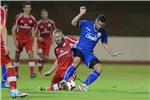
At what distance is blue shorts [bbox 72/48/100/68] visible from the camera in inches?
504

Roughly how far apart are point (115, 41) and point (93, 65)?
12.0 metres

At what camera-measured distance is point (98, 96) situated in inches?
462

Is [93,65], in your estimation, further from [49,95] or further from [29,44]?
[29,44]

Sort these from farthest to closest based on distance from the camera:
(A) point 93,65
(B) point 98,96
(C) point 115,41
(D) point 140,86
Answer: (C) point 115,41 → (D) point 140,86 → (A) point 93,65 → (B) point 98,96

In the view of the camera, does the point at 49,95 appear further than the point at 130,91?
No

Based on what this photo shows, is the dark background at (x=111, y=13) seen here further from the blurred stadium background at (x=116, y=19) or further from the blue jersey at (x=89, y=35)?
the blue jersey at (x=89, y=35)

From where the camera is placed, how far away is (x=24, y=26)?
54.5 feet

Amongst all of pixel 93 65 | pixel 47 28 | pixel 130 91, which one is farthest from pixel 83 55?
pixel 47 28

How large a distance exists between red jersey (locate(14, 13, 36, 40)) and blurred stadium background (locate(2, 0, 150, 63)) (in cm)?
797

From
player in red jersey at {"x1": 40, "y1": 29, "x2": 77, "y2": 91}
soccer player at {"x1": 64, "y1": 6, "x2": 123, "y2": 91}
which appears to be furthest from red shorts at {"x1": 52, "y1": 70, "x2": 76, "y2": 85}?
soccer player at {"x1": 64, "y1": 6, "x2": 123, "y2": 91}

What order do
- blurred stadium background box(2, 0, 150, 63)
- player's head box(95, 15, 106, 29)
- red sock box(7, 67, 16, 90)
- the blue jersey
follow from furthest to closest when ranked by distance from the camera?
blurred stadium background box(2, 0, 150, 63)
the blue jersey
player's head box(95, 15, 106, 29)
red sock box(7, 67, 16, 90)

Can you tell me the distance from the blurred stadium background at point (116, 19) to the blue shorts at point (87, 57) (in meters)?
11.5

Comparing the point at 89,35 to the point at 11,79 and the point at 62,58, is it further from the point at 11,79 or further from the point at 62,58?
the point at 11,79

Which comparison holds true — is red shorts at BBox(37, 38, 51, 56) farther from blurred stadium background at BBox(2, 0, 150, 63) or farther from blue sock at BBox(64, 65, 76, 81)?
blue sock at BBox(64, 65, 76, 81)
